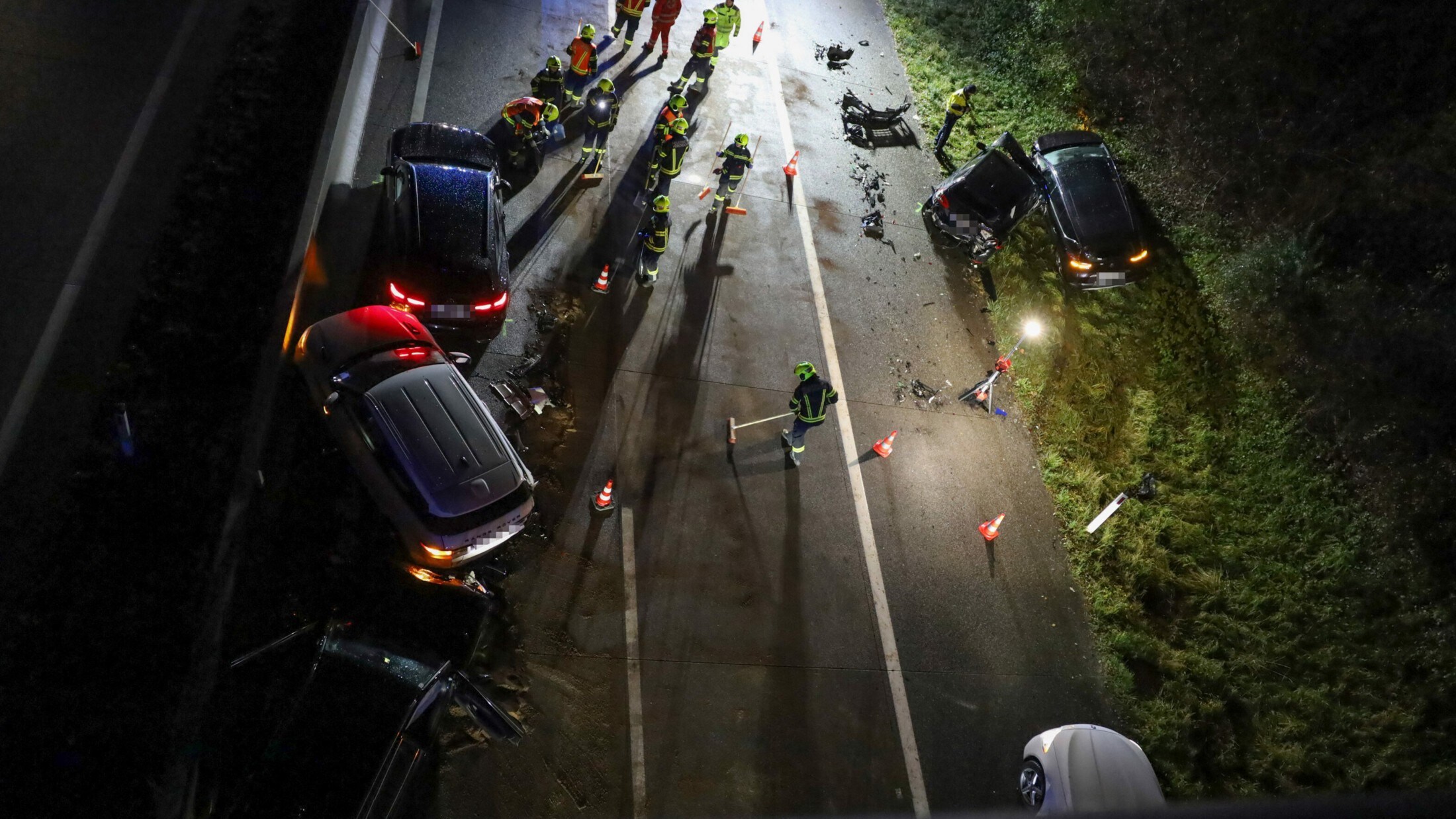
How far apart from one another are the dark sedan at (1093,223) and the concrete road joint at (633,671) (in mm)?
8909

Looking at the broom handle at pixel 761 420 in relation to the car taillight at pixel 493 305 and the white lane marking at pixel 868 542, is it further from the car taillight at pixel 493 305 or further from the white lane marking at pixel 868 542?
the car taillight at pixel 493 305

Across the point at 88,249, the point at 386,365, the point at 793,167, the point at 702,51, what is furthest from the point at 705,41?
the point at 88,249

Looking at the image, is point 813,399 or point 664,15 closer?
point 813,399

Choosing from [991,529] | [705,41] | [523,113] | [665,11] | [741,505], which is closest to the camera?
[741,505]

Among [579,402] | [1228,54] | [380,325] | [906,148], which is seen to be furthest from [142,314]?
[1228,54]

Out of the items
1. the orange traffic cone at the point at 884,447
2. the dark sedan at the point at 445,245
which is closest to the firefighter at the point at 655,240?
the dark sedan at the point at 445,245

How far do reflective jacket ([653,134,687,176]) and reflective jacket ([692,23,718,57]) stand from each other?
3.25 metres

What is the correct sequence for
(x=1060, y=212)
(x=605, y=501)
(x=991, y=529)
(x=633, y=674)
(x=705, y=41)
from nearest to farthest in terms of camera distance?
(x=633, y=674) < (x=605, y=501) < (x=991, y=529) < (x=1060, y=212) < (x=705, y=41)

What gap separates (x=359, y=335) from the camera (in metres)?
7.89

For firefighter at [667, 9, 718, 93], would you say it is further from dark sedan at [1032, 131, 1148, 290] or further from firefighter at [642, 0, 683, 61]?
dark sedan at [1032, 131, 1148, 290]

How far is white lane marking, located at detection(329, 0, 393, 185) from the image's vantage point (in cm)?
1045

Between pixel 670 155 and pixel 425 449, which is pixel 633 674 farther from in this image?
pixel 670 155

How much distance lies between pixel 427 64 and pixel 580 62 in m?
2.54

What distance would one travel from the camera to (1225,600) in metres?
10.0
